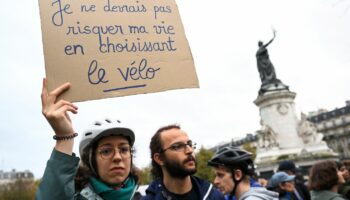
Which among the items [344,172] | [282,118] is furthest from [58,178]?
[282,118]

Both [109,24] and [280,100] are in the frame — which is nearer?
[109,24]

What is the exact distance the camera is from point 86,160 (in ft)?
7.95

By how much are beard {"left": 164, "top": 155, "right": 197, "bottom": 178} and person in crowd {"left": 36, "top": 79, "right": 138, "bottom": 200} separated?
0.50 meters

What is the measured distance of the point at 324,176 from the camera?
412cm

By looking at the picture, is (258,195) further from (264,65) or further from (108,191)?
(264,65)

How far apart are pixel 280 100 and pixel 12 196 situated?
136 feet

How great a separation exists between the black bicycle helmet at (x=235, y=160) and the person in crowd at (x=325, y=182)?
1.23 m

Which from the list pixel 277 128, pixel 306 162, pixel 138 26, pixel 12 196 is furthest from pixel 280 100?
pixel 12 196

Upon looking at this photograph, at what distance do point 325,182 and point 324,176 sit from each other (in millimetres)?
72

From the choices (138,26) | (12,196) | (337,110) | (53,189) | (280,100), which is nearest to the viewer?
(53,189)

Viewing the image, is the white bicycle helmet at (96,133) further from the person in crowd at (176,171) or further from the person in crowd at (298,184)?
the person in crowd at (298,184)

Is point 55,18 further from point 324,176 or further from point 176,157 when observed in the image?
point 324,176

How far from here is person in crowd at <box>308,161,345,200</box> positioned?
159 inches

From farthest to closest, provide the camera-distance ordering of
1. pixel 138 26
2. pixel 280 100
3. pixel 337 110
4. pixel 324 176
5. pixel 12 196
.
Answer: pixel 337 110 → pixel 12 196 → pixel 280 100 → pixel 324 176 → pixel 138 26
